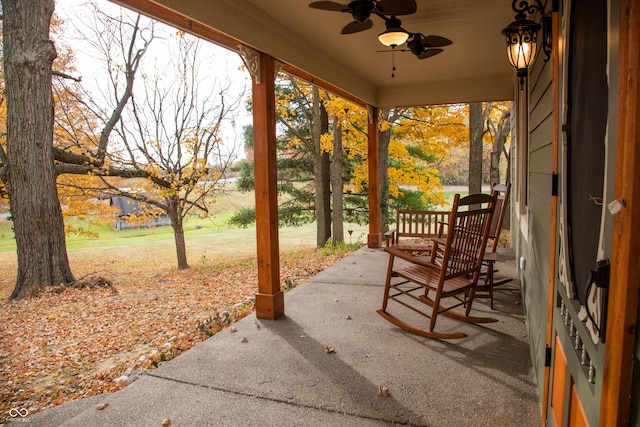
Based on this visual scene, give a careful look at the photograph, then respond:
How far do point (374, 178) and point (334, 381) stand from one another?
4.80 meters

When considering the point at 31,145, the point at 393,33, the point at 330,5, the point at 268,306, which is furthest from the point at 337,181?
the point at 330,5

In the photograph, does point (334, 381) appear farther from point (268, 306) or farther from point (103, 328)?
point (103, 328)

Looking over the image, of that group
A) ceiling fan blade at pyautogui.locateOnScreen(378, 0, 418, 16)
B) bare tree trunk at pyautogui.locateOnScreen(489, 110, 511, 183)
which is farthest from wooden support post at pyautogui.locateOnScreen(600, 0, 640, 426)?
bare tree trunk at pyautogui.locateOnScreen(489, 110, 511, 183)

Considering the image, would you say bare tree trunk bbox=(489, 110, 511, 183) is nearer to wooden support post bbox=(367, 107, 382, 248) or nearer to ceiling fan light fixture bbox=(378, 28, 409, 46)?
wooden support post bbox=(367, 107, 382, 248)

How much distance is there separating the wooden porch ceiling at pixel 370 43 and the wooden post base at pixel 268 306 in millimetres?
2060

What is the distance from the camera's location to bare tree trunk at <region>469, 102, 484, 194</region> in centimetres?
971

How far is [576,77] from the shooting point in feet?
3.83

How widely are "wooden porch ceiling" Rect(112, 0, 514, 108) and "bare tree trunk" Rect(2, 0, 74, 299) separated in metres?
4.32

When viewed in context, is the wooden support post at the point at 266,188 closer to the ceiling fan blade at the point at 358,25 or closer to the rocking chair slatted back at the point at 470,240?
the ceiling fan blade at the point at 358,25

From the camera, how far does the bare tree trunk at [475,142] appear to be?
382 inches

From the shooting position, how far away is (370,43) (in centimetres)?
439

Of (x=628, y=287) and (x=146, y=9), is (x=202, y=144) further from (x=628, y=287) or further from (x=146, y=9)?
(x=628, y=287)

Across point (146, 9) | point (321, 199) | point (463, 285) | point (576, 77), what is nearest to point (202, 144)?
point (321, 199)

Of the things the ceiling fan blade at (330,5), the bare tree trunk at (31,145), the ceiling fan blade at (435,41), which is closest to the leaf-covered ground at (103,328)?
the bare tree trunk at (31,145)
